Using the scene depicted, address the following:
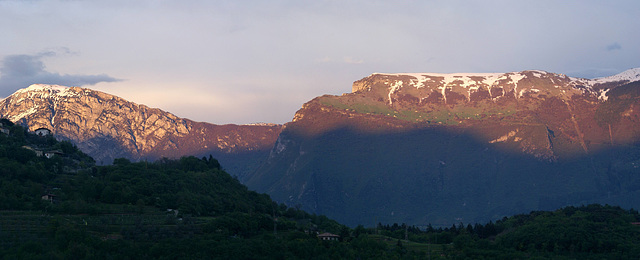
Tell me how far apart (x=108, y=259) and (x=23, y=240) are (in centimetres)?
1009

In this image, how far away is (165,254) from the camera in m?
99.9

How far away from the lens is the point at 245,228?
115m

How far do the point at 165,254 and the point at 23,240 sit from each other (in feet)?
51.4

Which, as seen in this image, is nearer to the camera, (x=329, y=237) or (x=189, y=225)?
(x=189, y=225)

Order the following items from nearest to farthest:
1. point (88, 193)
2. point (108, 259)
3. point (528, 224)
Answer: point (108, 259) < point (88, 193) < point (528, 224)

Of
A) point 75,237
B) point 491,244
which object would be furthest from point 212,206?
point 491,244

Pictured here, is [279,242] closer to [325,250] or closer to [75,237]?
[325,250]

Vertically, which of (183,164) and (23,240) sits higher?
(183,164)

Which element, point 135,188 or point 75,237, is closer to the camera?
point 75,237

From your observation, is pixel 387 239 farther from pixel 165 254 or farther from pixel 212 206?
pixel 165 254

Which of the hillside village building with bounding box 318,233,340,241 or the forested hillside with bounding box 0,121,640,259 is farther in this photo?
the hillside village building with bounding box 318,233,340,241

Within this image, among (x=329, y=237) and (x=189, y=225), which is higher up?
(x=189, y=225)

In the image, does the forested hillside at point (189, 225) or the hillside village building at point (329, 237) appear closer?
the forested hillside at point (189, 225)

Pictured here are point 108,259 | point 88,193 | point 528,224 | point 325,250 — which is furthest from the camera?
point 528,224
